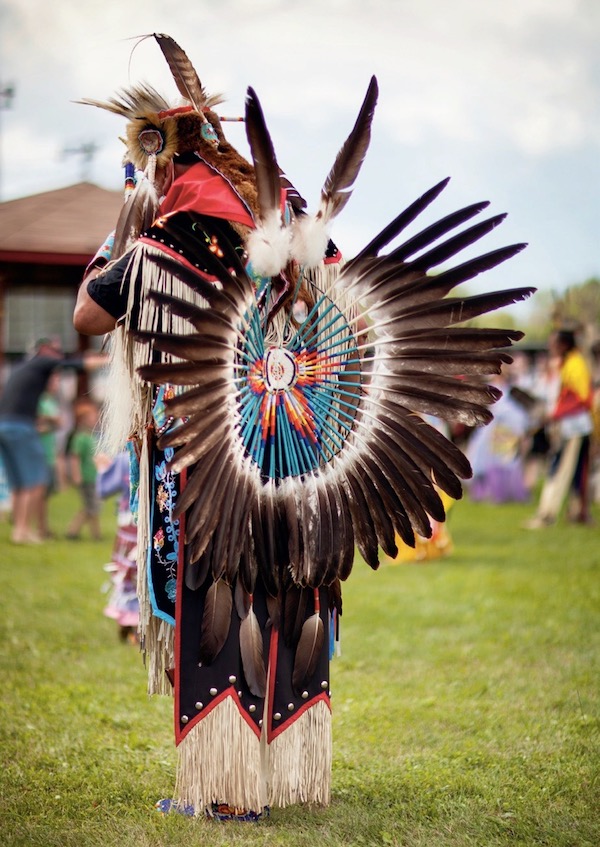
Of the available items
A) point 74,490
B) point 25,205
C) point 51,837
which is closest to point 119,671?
point 51,837

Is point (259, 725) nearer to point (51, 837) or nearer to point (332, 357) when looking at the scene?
point (51, 837)

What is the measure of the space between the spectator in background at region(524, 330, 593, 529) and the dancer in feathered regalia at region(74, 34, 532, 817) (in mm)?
7379

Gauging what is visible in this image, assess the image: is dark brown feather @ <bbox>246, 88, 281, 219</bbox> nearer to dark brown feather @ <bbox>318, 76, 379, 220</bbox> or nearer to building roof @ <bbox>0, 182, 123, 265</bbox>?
dark brown feather @ <bbox>318, 76, 379, 220</bbox>

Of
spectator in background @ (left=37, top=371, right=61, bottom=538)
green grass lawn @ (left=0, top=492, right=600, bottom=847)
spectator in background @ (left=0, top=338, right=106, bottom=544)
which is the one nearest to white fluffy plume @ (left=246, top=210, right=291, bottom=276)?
green grass lawn @ (left=0, top=492, right=600, bottom=847)

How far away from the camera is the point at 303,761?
8.32ft

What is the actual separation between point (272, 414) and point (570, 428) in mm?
7752

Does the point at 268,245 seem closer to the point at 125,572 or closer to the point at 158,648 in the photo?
the point at 158,648

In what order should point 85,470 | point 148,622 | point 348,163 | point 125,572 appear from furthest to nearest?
point 85,470 < point 125,572 < point 148,622 < point 348,163

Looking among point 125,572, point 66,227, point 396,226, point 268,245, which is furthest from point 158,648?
point 66,227

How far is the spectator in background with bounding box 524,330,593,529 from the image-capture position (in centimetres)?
962

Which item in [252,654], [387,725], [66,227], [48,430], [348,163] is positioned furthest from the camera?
[48,430]

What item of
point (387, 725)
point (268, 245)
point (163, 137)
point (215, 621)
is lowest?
point (387, 725)

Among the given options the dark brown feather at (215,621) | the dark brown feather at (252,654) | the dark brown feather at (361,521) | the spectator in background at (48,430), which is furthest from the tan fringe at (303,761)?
the spectator in background at (48,430)

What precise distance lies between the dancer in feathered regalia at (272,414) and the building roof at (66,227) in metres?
2.95
